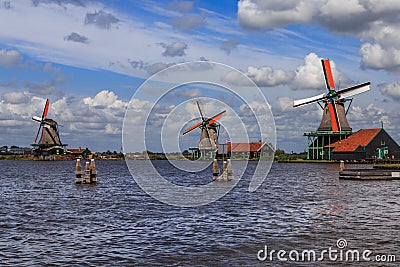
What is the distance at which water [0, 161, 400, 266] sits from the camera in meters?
15.8

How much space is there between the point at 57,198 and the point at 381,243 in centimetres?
2298

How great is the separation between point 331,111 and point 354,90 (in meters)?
6.10

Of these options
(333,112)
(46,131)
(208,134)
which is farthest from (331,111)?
(46,131)

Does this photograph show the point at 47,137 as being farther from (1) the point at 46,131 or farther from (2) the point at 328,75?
(2) the point at 328,75

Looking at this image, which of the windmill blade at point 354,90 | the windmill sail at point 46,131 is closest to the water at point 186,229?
the windmill blade at point 354,90

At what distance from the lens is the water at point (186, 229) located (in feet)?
51.9

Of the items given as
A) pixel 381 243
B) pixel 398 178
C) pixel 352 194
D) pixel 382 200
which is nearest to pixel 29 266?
pixel 381 243

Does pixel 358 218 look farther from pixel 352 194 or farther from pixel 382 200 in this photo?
pixel 352 194

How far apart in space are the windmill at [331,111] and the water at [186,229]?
69.1 m

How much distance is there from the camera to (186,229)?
67.8 ft

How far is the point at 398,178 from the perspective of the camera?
4709cm

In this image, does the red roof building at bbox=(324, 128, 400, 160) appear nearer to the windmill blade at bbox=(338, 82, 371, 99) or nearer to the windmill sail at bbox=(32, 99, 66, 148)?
the windmill blade at bbox=(338, 82, 371, 99)

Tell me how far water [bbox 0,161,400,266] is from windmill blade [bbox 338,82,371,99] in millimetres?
65526

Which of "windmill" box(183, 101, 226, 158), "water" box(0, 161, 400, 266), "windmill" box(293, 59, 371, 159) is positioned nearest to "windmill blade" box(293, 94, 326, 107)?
"windmill" box(293, 59, 371, 159)
